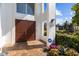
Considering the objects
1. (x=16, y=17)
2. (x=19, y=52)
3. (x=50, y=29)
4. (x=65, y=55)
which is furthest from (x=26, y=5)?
(x=65, y=55)

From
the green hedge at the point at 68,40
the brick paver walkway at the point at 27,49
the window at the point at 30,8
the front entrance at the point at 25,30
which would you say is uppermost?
the window at the point at 30,8

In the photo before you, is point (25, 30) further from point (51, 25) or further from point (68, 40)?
point (68, 40)

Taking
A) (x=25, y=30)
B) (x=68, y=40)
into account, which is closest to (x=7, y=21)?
(x=25, y=30)

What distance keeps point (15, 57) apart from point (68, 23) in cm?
109

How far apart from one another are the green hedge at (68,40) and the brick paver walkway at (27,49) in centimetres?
30

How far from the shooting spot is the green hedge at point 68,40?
12.1 ft

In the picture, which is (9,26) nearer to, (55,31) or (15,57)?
(15,57)

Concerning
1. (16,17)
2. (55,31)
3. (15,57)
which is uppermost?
(16,17)

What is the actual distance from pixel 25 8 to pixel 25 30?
1.27 ft

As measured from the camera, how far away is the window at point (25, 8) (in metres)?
3.73

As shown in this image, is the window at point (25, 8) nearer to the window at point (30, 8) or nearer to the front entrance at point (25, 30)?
the window at point (30, 8)

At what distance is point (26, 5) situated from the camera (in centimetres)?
374

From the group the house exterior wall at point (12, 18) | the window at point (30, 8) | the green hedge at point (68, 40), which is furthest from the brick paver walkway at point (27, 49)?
the window at point (30, 8)

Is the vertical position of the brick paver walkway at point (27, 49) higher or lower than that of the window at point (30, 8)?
lower
